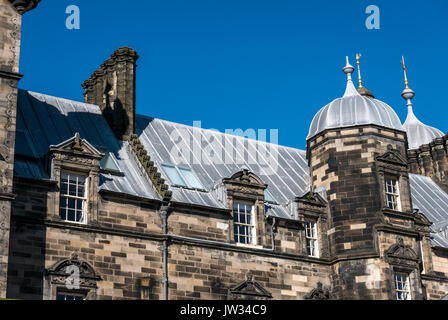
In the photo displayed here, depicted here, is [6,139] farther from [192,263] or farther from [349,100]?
[349,100]

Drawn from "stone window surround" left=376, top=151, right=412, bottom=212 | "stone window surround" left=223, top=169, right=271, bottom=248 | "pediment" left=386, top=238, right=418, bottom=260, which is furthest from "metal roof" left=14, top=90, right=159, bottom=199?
"pediment" left=386, top=238, right=418, bottom=260

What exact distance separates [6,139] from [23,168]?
290cm

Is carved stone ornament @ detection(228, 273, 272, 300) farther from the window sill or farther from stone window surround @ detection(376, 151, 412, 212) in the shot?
stone window surround @ detection(376, 151, 412, 212)

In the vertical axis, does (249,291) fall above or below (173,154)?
below

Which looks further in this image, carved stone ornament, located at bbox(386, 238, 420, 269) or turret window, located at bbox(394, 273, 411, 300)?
turret window, located at bbox(394, 273, 411, 300)

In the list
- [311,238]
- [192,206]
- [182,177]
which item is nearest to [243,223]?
[192,206]

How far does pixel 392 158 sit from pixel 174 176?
9505 millimetres

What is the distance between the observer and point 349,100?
38.1 m

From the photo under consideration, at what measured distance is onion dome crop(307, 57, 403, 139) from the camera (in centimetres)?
3675

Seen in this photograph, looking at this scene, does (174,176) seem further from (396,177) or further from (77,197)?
(396,177)

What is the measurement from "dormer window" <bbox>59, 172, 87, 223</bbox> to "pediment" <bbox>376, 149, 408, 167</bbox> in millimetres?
12964

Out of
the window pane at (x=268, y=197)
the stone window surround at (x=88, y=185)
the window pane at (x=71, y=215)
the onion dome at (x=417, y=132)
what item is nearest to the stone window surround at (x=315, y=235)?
the window pane at (x=268, y=197)

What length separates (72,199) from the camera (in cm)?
2997
